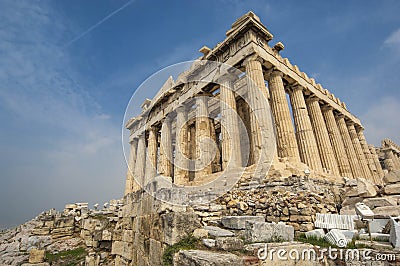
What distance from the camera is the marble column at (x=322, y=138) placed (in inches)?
637

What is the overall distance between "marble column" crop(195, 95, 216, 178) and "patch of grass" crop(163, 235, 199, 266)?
10.7m

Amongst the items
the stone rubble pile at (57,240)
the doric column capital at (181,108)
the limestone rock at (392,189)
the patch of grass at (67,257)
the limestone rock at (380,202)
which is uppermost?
the doric column capital at (181,108)

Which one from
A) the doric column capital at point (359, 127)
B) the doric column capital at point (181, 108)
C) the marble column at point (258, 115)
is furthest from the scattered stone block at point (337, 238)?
the doric column capital at point (359, 127)

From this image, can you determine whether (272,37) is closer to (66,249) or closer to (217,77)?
(217,77)

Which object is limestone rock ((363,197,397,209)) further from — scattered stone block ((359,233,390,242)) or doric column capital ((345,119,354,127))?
doric column capital ((345,119,354,127))

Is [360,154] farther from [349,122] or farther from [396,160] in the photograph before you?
[396,160]

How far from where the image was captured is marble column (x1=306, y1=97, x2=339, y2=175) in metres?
16.2

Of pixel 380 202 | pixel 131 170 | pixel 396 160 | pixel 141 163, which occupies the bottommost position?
pixel 380 202

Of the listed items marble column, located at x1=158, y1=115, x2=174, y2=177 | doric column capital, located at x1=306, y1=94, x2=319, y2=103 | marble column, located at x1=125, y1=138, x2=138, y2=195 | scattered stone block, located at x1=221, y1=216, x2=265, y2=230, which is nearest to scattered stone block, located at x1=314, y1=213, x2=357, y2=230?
scattered stone block, located at x1=221, y1=216, x2=265, y2=230

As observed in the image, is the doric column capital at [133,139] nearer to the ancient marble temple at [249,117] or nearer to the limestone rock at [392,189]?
the ancient marble temple at [249,117]

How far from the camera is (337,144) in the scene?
61.6 ft

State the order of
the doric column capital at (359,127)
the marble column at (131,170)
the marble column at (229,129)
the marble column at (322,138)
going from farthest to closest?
the marble column at (131,170) → the doric column capital at (359,127) → the marble column at (322,138) → the marble column at (229,129)

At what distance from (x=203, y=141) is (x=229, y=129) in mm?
2734

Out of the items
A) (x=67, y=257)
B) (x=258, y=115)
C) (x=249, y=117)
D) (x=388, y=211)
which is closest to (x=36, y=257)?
(x=67, y=257)
